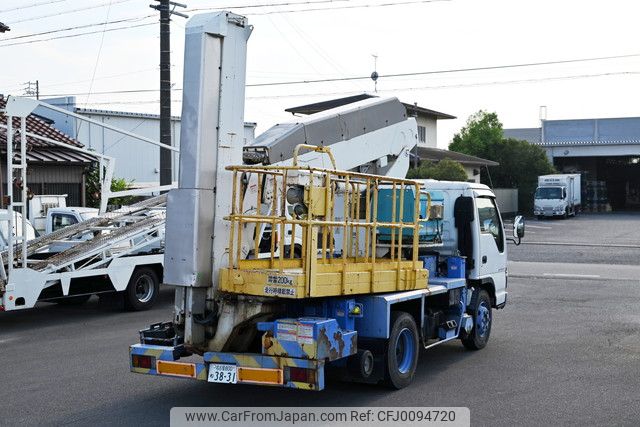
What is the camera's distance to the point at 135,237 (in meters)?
15.3

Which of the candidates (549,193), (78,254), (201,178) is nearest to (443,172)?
(549,193)

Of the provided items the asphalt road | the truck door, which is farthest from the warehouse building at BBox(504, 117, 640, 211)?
the truck door

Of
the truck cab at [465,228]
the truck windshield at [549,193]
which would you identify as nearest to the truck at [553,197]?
the truck windshield at [549,193]

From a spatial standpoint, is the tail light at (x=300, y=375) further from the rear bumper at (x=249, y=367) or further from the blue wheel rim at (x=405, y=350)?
the blue wheel rim at (x=405, y=350)

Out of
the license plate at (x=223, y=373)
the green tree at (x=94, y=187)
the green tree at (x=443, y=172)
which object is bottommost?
the license plate at (x=223, y=373)

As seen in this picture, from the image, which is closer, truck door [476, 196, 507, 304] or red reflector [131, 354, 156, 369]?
red reflector [131, 354, 156, 369]

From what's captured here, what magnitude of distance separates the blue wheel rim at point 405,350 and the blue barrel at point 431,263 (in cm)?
151

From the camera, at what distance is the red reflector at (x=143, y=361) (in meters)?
8.29

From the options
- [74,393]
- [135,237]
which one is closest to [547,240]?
[135,237]

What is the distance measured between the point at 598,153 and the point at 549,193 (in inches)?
569

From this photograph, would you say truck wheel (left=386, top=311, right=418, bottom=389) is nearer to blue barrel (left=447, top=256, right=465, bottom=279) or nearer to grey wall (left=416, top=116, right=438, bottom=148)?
blue barrel (left=447, top=256, right=465, bottom=279)

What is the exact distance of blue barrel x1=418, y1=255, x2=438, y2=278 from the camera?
10.7 metres

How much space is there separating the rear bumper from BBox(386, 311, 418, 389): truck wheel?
1351 mm

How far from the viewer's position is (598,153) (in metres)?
66.0
